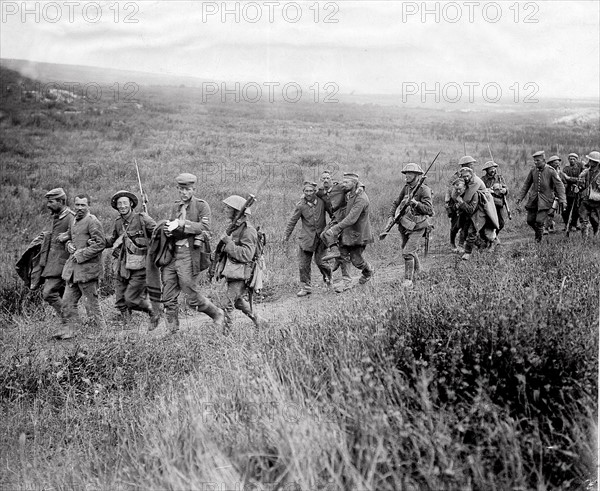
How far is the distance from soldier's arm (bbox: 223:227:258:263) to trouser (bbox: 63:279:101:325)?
2.26 m

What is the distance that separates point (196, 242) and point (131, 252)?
1235 millimetres

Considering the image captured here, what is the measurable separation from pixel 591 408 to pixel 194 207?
5.47 metres

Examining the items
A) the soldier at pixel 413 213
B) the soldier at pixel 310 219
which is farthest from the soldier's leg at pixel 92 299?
the soldier at pixel 413 213

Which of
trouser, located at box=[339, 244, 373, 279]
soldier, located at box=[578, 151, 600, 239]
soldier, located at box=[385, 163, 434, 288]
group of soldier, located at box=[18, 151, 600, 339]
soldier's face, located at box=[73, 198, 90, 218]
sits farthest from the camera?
soldier, located at box=[578, 151, 600, 239]

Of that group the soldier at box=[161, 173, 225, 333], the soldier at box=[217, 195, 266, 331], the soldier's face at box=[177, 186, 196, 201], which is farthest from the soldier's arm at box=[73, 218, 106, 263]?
the soldier at box=[217, 195, 266, 331]

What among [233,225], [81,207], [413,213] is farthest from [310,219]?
[81,207]

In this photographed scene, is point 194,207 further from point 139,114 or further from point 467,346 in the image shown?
point 139,114

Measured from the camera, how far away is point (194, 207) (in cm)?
755

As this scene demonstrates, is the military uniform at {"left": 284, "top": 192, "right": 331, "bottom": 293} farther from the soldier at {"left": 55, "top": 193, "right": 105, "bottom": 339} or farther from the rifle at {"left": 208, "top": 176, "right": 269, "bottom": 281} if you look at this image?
the soldier at {"left": 55, "top": 193, "right": 105, "bottom": 339}

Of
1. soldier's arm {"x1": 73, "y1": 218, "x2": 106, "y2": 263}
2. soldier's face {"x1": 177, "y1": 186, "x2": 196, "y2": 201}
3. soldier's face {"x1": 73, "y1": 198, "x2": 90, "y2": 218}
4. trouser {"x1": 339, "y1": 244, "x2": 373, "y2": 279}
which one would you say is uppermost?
soldier's face {"x1": 177, "y1": 186, "x2": 196, "y2": 201}

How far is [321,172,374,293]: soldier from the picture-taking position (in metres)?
8.99

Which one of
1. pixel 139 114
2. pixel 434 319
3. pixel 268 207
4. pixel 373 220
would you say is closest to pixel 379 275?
pixel 373 220

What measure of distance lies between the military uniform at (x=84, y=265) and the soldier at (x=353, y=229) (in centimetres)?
345

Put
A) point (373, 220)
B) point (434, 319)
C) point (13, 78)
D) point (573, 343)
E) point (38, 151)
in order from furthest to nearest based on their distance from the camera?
point (38, 151) < point (13, 78) < point (373, 220) < point (434, 319) < point (573, 343)
